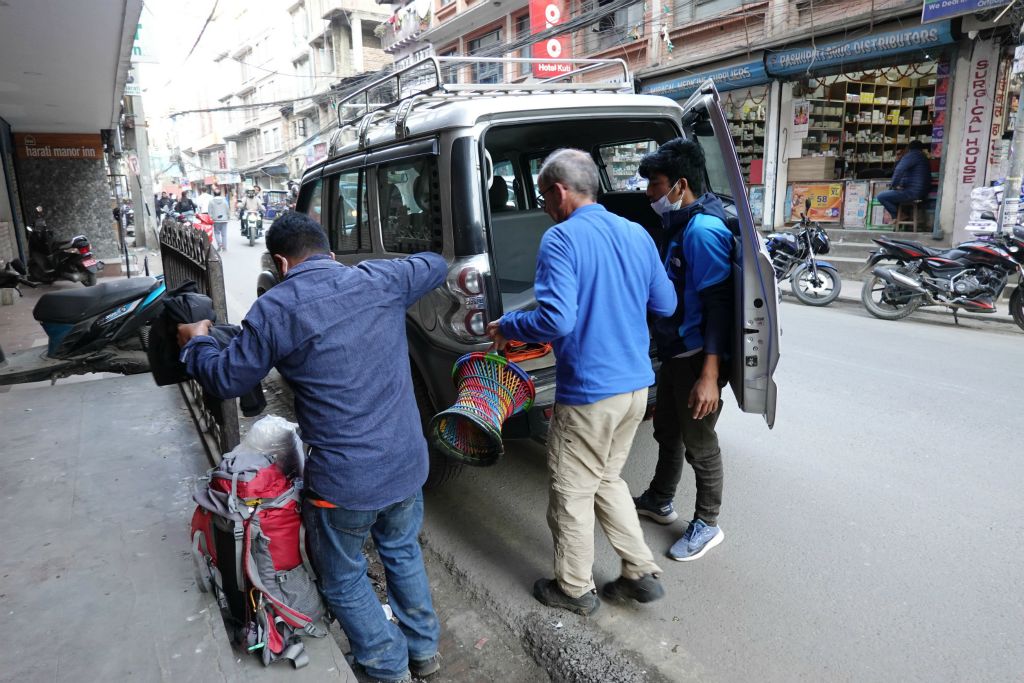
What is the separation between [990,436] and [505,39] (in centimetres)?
2126

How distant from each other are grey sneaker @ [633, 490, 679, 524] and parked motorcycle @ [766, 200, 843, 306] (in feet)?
21.1

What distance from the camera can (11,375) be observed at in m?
5.15

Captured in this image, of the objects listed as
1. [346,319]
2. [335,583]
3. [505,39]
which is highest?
[505,39]

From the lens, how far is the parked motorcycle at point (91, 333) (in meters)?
5.29

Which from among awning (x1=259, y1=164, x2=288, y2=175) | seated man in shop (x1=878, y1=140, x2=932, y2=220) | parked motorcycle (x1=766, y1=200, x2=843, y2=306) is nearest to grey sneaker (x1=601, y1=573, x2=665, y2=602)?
parked motorcycle (x1=766, y1=200, x2=843, y2=306)

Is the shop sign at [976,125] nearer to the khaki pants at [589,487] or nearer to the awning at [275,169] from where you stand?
the khaki pants at [589,487]

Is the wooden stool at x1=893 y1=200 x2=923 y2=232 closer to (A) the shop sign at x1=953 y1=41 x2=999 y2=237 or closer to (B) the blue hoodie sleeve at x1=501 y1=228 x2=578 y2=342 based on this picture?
(A) the shop sign at x1=953 y1=41 x2=999 y2=237

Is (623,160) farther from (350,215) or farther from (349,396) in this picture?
(349,396)

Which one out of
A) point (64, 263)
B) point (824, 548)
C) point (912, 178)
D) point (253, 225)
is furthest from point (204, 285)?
point (253, 225)

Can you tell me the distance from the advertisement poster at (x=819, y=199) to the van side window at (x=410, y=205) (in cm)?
1090

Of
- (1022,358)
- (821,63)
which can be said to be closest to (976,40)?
(821,63)

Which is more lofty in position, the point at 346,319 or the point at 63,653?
the point at 346,319

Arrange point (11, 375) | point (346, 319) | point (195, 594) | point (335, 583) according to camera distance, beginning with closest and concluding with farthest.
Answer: point (346, 319)
point (335, 583)
point (195, 594)
point (11, 375)

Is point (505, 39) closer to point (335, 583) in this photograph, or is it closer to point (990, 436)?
point (990, 436)
